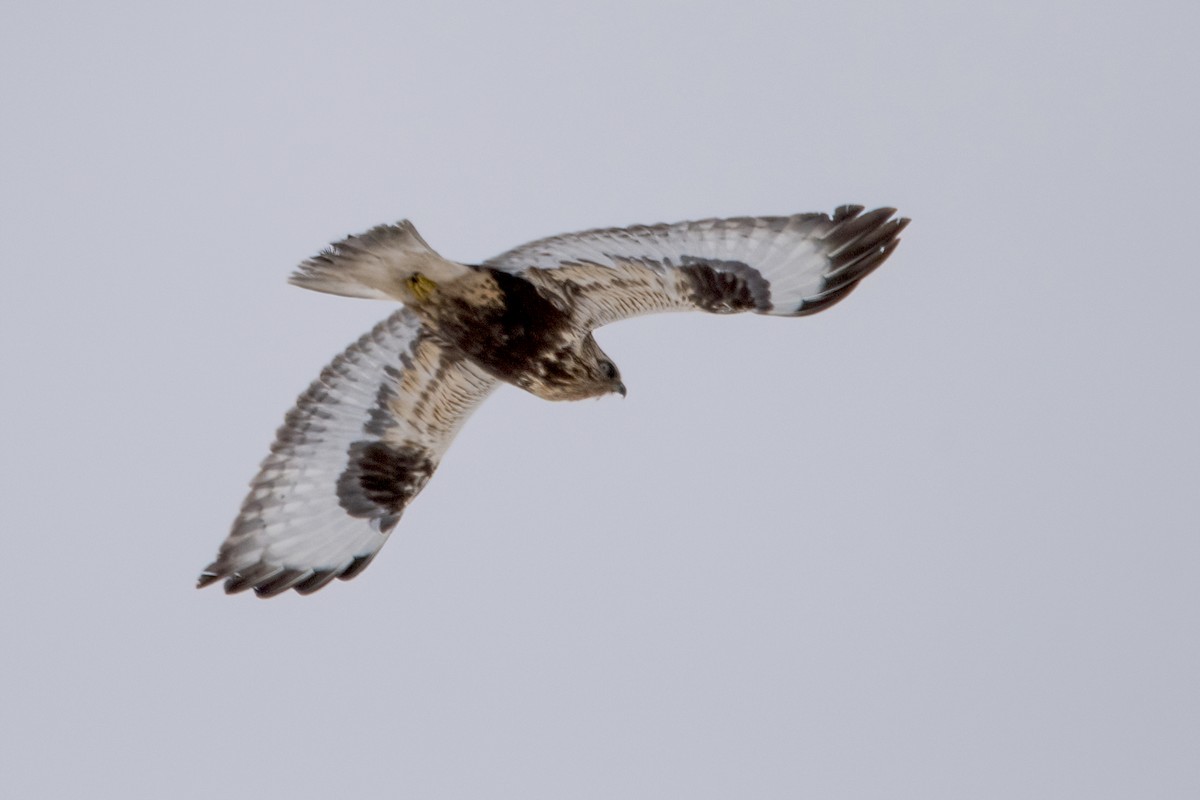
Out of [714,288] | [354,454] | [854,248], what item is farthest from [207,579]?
[854,248]

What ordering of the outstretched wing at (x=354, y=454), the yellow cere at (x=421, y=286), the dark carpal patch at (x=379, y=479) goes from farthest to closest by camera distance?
the dark carpal patch at (x=379, y=479) → the outstretched wing at (x=354, y=454) → the yellow cere at (x=421, y=286)

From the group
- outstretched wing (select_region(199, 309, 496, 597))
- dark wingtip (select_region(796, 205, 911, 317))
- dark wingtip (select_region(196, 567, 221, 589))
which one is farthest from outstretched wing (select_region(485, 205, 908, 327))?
dark wingtip (select_region(196, 567, 221, 589))

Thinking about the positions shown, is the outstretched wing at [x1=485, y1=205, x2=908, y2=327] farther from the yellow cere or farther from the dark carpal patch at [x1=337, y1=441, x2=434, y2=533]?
the dark carpal patch at [x1=337, y1=441, x2=434, y2=533]

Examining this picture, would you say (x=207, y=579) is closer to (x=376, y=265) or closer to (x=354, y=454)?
(x=354, y=454)

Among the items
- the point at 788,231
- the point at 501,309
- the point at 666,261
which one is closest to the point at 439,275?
the point at 501,309

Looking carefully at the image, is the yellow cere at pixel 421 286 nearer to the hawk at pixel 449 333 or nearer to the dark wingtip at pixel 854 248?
the hawk at pixel 449 333

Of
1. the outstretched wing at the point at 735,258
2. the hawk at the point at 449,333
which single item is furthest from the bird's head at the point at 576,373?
the outstretched wing at the point at 735,258

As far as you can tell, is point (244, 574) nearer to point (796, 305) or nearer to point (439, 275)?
point (439, 275)
